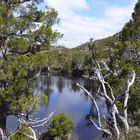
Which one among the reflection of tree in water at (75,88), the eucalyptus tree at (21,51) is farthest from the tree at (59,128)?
the reflection of tree in water at (75,88)

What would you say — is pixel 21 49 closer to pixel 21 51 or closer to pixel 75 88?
pixel 21 51

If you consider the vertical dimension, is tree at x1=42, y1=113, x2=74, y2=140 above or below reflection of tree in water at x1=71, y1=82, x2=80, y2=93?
above

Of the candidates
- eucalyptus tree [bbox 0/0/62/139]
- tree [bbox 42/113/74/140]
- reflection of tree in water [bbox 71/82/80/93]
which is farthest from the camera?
reflection of tree in water [bbox 71/82/80/93]

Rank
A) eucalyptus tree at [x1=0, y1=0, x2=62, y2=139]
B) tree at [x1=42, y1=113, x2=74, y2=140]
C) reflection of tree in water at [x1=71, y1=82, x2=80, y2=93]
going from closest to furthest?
eucalyptus tree at [x1=0, y1=0, x2=62, y2=139] → tree at [x1=42, y1=113, x2=74, y2=140] → reflection of tree in water at [x1=71, y1=82, x2=80, y2=93]

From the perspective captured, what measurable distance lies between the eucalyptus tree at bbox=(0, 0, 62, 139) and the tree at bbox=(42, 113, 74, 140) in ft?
40.5

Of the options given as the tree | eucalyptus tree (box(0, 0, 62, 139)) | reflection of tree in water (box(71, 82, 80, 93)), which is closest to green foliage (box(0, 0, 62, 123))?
eucalyptus tree (box(0, 0, 62, 139))

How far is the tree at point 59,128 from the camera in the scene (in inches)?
1152

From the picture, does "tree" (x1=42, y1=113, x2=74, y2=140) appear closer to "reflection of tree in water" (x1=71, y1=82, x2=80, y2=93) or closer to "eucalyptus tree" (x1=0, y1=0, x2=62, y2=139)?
"eucalyptus tree" (x1=0, y1=0, x2=62, y2=139)

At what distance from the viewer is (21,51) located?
17.1 metres

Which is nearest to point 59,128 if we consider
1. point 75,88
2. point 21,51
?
point 21,51

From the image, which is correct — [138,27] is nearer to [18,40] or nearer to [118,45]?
[118,45]

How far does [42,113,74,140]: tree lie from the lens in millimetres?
29250

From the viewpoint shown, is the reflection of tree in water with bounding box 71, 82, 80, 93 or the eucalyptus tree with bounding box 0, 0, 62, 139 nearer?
the eucalyptus tree with bounding box 0, 0, 62, 139

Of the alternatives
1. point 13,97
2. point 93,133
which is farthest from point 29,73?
point 93,133
